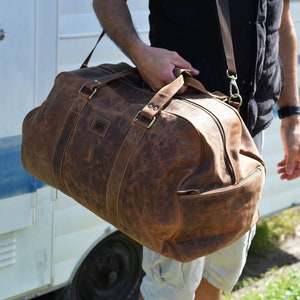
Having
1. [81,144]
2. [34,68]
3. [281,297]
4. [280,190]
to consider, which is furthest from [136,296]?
[81,144]

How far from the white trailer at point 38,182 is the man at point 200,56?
499 millimetres

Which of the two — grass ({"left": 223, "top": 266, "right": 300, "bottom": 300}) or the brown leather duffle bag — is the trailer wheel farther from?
the brown leather duffle bag

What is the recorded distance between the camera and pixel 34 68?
2.90 m

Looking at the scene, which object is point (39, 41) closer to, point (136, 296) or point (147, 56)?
point (147, 56)

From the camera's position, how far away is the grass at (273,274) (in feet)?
12.8

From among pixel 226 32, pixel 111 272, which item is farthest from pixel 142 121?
pixel 111 272

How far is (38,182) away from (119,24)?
3.07 ft

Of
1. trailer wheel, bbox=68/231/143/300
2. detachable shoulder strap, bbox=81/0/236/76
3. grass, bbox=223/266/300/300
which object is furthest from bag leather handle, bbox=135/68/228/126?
grass, bbox=223/266/300/300

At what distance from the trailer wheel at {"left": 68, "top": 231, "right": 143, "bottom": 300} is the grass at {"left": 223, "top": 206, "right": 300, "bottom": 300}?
55 centimetres

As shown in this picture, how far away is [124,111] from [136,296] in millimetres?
1831

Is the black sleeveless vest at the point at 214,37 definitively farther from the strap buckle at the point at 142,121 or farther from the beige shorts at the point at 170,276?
the beige shorts at the point at 170,276

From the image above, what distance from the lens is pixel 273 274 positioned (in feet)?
14.1

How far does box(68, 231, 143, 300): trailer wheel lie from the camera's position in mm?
3561

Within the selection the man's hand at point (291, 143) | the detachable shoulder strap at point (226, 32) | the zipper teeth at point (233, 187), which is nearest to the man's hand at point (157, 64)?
the detachable shoulder strap at point (226, 32)
